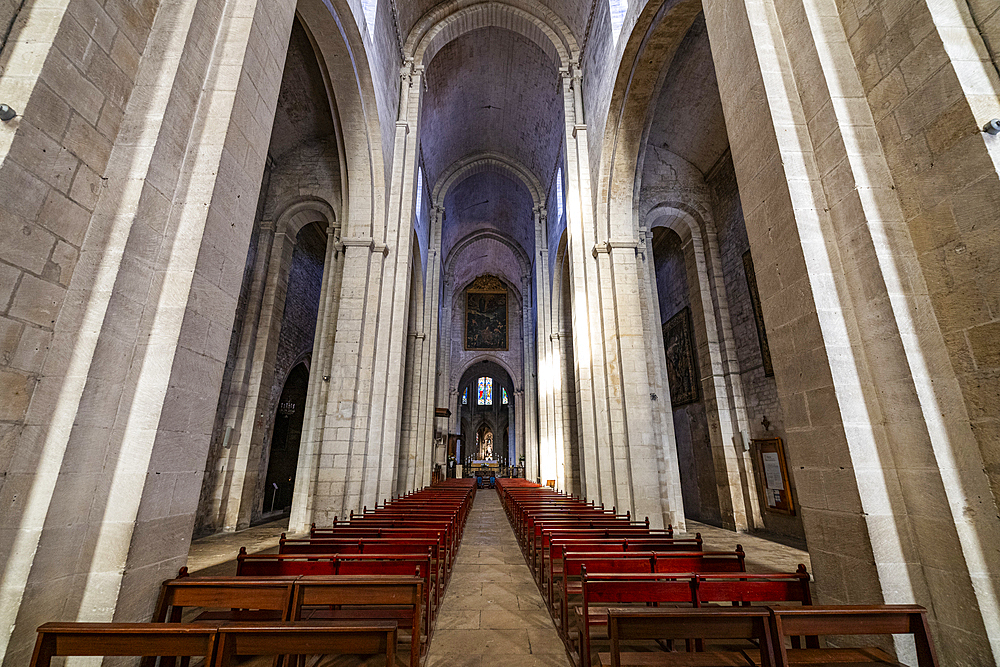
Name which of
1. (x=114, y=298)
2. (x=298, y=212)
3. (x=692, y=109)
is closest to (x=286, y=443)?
(x=298, y=212)

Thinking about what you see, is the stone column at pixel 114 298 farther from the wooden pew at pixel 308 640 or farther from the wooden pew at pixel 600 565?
the wooden pew at pixel 600 565

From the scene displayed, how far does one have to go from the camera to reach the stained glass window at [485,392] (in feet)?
111

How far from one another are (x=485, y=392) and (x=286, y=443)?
2164 centimetres

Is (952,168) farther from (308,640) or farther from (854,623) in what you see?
(308,640)

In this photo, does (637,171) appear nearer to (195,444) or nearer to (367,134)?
(367,134)

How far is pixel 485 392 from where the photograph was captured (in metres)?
34.3

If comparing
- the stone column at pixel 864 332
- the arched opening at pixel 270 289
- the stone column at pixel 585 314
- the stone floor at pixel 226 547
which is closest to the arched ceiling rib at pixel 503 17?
the stone column at pixel 585 314

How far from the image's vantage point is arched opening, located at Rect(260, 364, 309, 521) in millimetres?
12922

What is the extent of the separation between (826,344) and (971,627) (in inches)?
57.7

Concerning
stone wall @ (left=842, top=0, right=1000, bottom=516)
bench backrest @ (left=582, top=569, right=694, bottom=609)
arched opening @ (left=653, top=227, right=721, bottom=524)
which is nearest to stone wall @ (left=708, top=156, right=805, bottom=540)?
arched opening @ (left=653, top=227, right=721, bottom=524)

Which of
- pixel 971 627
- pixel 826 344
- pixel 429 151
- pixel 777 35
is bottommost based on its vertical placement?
pixel 971 627

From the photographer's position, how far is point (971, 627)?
1955mm

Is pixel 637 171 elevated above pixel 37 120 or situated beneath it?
elevated above

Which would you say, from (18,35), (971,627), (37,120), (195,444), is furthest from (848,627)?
(18,35)
